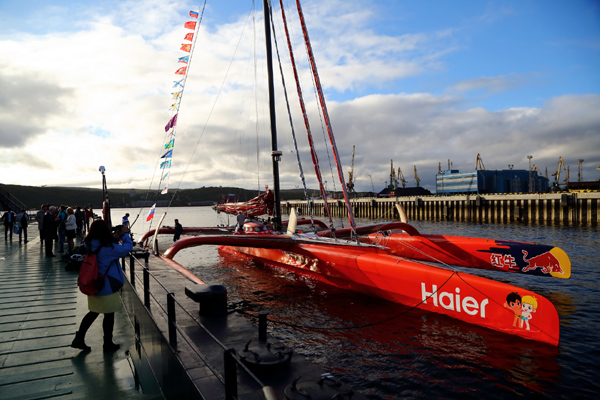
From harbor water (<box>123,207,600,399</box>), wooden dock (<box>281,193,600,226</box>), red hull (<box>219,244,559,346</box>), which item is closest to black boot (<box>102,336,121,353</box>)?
harbor water (<box>123,207,600,399</box>)

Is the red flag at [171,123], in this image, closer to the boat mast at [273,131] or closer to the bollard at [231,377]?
the boat mast at [273,131]

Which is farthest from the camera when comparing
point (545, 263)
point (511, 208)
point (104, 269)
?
point (511, 208)

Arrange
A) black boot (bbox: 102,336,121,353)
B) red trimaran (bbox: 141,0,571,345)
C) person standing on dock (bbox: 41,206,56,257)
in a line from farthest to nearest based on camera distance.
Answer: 1. person standing on dock (bbox: 41,206,56,257)
2. red trimaran (bbox: 141,0,571,345)
3. black boot (bbox: 102,336,121,353)

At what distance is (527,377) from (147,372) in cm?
525

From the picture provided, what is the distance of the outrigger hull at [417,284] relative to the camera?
240 inches

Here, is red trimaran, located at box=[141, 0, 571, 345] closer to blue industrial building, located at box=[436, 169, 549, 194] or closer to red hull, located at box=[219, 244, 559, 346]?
red hull, located at box=[219, 244, 559, 346]

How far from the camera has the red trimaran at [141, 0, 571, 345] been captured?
6254mm

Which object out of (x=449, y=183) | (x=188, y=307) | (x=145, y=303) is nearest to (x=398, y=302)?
(x=188, y=307)

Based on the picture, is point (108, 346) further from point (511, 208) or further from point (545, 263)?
point (511, 208)

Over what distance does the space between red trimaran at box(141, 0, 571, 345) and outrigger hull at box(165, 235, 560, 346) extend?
0.05 feet

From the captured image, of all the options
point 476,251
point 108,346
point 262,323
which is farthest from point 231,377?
point 476,251

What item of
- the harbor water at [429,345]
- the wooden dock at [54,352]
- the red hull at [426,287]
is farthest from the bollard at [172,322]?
the red hull at [426,287]

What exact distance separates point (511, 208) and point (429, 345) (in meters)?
A: 30.5

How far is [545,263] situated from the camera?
28.1ft
